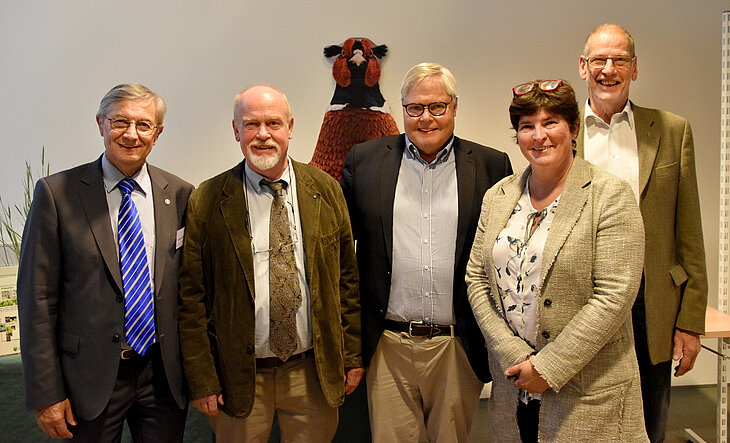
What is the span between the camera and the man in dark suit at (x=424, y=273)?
6.89 feet

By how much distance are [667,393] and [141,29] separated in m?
3.77

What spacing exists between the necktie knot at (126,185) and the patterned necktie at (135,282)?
0.11ft

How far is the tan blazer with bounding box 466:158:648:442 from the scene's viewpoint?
5.30 feet

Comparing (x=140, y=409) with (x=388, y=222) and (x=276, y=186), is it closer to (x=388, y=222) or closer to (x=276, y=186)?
(x=276, y=186)

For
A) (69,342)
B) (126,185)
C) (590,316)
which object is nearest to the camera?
(590,316)

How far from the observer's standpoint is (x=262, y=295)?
1982mm

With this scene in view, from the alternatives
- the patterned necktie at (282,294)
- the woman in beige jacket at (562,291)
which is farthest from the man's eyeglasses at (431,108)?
the patterned necktie at (282,294)

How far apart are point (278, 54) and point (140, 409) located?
2.56m

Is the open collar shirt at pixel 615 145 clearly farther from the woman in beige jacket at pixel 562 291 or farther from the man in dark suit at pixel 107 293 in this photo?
the man in dark suit at pixel 107 293

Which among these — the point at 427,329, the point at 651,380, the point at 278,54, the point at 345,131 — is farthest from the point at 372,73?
the point at 651,380

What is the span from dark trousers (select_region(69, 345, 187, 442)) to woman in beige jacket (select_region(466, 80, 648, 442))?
1.22 metres

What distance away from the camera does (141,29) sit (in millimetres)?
3664

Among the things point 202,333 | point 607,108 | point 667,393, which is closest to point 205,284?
point 202,333

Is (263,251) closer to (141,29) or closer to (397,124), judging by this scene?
(397,124)
